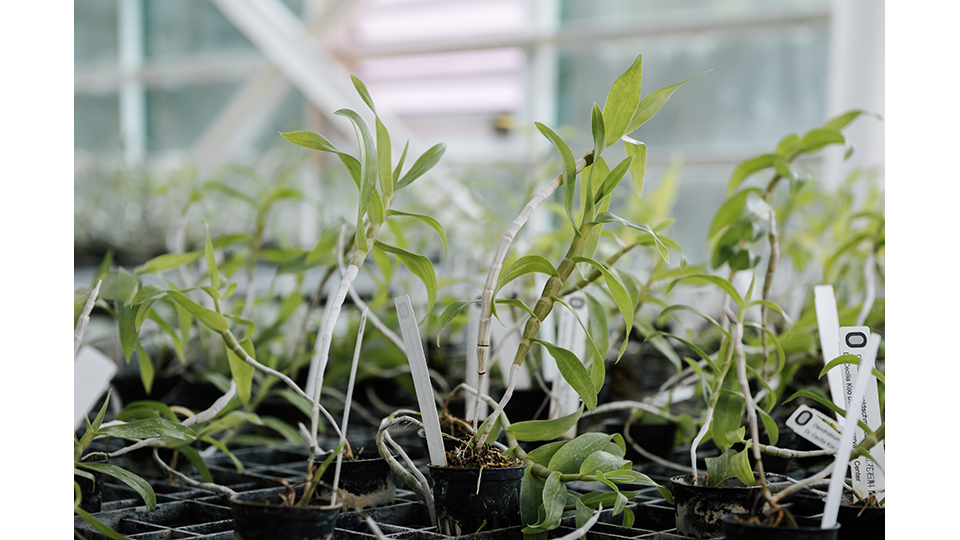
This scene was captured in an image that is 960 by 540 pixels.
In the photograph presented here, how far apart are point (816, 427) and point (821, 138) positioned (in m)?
0.35

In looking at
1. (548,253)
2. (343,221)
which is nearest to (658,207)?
(548,253)

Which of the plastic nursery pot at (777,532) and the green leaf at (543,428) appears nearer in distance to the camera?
the plastic nursery pot at (777,532)

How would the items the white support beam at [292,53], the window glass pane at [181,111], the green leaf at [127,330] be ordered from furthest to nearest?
the window glass pane at [181,111] < the white support beam at [292,53] < the green leaf at [127,330]

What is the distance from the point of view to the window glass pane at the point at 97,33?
5.84 meters

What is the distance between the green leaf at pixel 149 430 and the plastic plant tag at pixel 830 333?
0.50 m

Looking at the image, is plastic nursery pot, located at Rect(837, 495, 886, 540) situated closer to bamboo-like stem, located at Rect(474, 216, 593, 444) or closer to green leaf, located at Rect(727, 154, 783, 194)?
bamboo-like stem, located at Rect(474, 216, 593, 444)

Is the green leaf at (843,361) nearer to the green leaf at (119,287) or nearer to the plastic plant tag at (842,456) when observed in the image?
the plastic plant tag at (842,456)

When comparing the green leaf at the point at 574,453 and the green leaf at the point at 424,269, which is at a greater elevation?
the green leaf at the point at 424,269

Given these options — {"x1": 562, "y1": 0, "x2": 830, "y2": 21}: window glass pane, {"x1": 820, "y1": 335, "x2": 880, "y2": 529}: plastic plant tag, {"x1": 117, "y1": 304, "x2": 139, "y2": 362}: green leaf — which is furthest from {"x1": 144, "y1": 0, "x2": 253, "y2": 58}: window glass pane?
{"x1": 820, "y1": 335, "x2": 880, "y2": 529}: plastic plant tag

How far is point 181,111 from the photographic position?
5.98 meters

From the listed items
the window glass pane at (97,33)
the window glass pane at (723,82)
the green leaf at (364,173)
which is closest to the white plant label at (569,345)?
the green leaf at (364,173)

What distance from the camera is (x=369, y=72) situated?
5582mm

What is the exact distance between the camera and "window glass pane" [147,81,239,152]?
19.4ft
